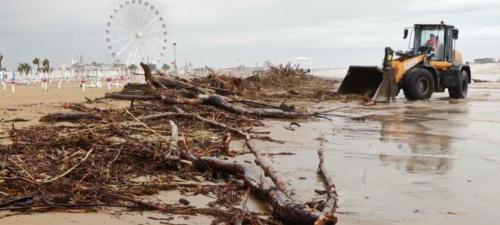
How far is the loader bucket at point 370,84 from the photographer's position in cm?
1755

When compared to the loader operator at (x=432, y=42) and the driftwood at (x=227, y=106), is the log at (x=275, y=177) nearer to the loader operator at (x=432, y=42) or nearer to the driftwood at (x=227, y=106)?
the driftwood at (x=227, y=106)

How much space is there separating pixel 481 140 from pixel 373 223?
5503 mm

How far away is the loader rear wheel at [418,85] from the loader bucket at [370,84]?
2.49ft

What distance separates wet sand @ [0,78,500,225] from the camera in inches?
173

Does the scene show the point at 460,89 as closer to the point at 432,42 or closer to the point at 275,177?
the point at 432,42

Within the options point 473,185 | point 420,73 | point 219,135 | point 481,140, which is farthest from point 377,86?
point 473,185

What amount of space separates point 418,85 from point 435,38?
213 centimetres

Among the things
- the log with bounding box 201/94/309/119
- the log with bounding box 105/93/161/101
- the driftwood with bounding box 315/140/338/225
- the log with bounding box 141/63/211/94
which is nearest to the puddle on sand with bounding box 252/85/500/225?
the driftwood with bounding box 315/140/338/225

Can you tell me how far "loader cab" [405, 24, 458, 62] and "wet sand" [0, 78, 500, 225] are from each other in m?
7.94

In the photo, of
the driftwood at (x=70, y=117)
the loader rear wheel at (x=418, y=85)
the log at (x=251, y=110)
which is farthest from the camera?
the loader rear wheel at (x=418, y=85)

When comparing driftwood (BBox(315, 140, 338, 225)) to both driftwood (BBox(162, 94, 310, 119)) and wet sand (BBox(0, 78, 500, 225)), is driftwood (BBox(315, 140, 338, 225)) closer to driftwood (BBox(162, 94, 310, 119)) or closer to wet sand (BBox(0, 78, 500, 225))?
wet sand (BBox(0, 78, 500, 225))

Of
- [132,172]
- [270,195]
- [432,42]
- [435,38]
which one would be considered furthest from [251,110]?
[435,38]

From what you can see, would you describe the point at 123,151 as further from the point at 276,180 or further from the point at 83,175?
the point at 276,180

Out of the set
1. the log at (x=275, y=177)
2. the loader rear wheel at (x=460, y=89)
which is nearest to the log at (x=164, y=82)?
the log at (x=275, y=177)
